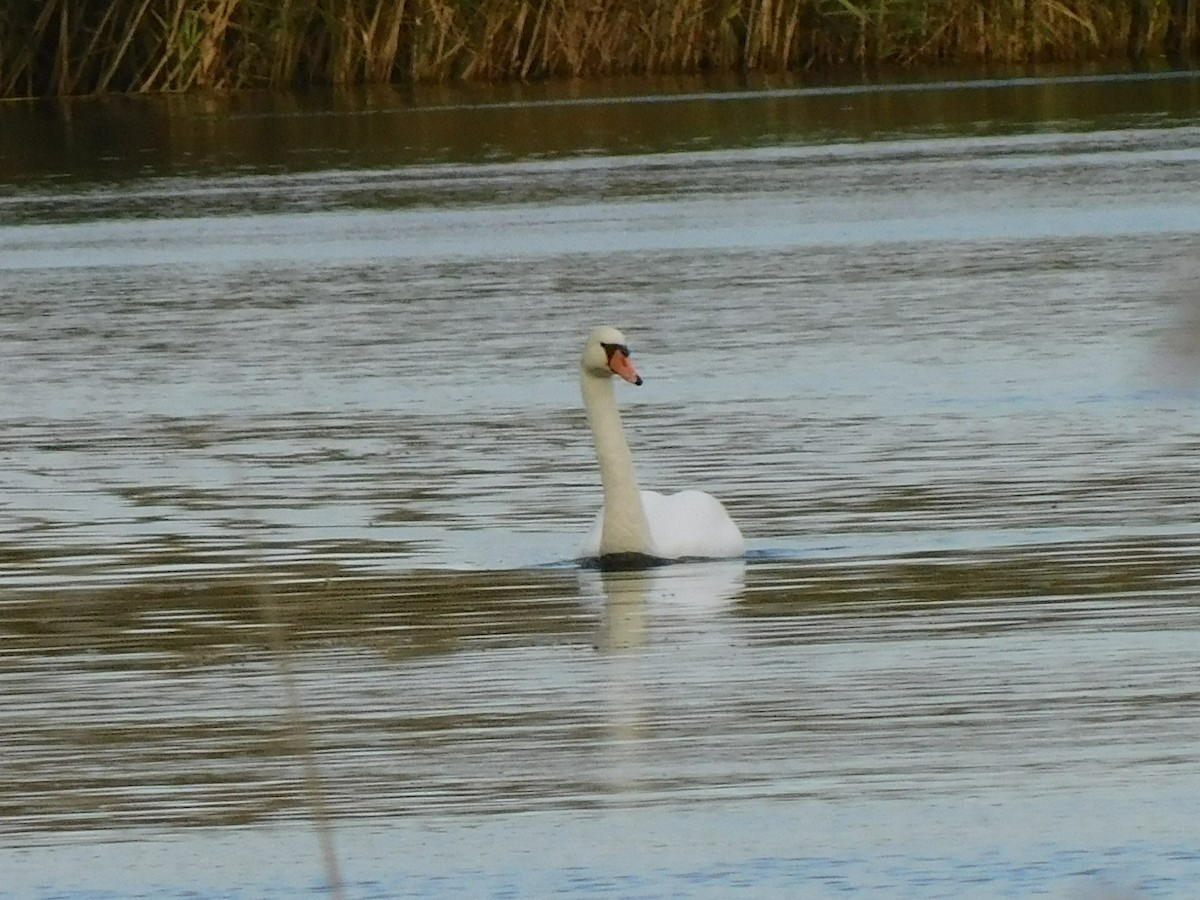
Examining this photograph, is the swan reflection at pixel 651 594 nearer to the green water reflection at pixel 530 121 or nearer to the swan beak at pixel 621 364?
the swan beak at pixel 621 364

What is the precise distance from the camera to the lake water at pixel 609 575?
5684mm

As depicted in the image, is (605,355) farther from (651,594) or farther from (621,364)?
(651,594)

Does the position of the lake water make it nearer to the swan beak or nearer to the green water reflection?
the swan beak

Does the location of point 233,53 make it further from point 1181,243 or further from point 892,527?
point 892,527

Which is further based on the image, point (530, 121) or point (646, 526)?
point (530, 121)

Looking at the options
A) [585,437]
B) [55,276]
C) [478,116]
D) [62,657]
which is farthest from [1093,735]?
[478,116]

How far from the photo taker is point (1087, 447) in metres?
11.2

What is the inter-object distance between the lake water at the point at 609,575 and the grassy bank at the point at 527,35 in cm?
1254

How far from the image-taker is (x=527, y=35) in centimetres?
3688

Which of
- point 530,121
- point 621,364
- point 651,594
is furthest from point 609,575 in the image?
point 530,121

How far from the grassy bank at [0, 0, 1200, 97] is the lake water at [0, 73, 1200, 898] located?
1254cm

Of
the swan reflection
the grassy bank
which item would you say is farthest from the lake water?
the grassy bank

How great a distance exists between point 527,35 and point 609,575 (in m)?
28.1

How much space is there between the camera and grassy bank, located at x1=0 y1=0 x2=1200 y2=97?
3572 cm
